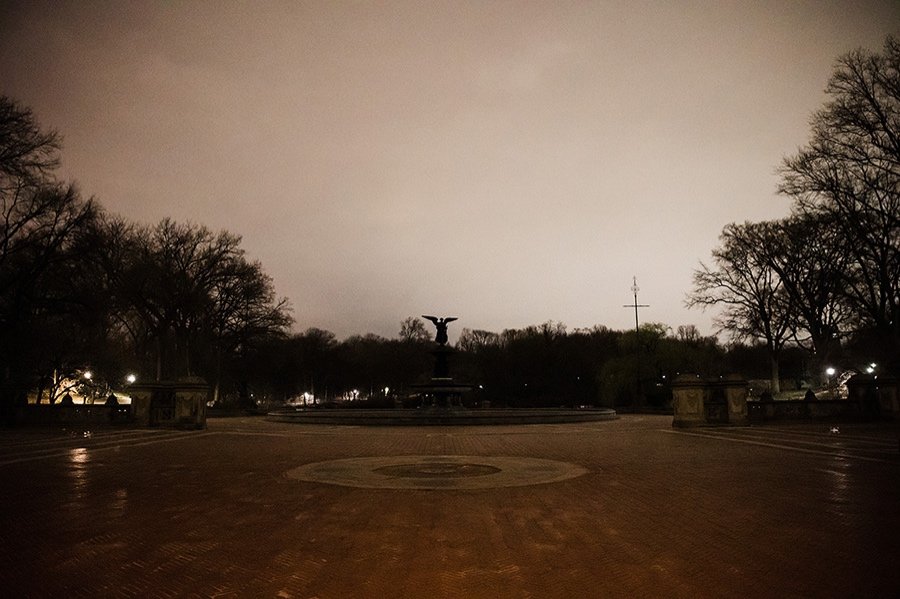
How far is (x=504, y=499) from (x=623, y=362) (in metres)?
46.1

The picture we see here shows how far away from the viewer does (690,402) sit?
24.1m

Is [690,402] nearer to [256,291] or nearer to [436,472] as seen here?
[436,472]

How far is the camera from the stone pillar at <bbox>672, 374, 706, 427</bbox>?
78.2 ft

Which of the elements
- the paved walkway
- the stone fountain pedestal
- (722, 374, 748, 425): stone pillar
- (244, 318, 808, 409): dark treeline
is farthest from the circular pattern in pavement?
(244, 318, 808, 409): dark treeline

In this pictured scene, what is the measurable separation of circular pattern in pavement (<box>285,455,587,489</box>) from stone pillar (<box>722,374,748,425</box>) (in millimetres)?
14522

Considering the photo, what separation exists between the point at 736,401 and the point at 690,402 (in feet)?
6.03

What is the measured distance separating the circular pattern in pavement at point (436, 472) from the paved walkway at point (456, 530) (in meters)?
0.13

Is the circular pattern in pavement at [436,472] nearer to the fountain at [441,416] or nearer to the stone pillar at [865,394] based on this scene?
the fountain at [441,416]

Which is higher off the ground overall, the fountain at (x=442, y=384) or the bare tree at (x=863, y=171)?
the bare tree at (x=863, y=171)

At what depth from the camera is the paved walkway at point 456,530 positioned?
15.4 ft

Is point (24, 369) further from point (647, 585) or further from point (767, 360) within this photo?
point (767, 360)

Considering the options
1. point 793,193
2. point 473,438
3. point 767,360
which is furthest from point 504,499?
point 767,360

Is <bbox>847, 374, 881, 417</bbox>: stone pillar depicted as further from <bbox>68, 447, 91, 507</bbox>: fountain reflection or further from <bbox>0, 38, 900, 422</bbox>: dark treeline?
<bbox>68, 447, 91, 507</bbox>: fountain reflection

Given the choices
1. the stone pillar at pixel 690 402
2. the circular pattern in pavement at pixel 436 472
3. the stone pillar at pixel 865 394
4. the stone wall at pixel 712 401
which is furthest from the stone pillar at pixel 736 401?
the circular pattern in pavement at pixel 436 472
